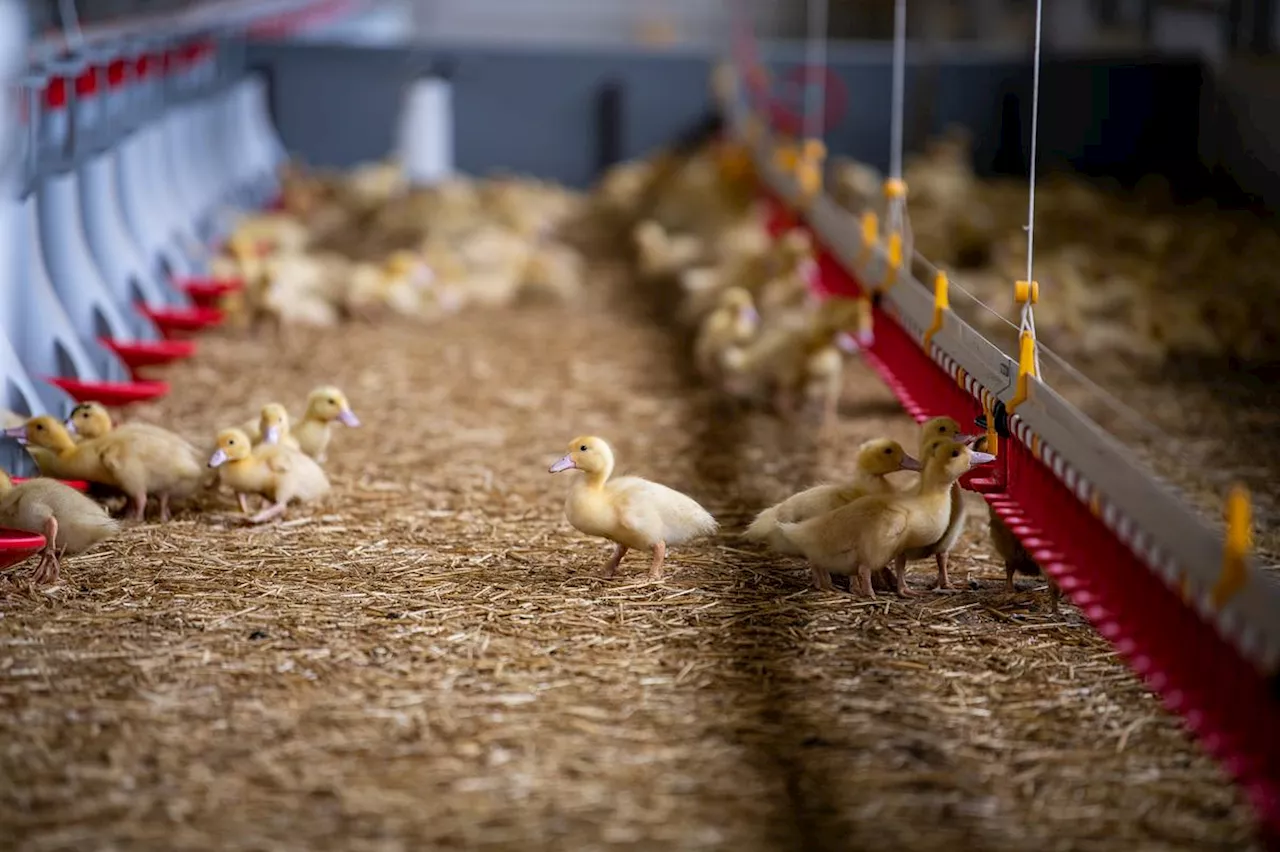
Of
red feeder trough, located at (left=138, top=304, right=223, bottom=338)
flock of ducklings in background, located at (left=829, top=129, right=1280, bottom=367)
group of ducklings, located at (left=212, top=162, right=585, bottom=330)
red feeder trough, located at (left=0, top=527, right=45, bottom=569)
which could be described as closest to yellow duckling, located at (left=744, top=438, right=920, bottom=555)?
flock of ducklings in background, located at (left=829, top=129, right=1280, bottom=367)

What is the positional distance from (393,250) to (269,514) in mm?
6915

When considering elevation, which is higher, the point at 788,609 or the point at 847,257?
the point at 847,257

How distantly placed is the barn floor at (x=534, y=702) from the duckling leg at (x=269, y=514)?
5 cm

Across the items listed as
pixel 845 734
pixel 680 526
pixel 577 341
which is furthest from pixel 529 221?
pixel 845 734

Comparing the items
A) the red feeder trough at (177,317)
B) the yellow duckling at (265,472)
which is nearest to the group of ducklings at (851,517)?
the yellow duckling at (265,472)

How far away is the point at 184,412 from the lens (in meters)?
6.62

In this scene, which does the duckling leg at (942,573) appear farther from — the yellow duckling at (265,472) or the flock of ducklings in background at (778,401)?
the yellow duckling at (265,472)

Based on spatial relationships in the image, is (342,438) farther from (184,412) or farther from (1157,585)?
(1157,585)

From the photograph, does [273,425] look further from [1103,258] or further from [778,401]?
[1103,258]

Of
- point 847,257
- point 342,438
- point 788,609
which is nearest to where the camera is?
point 788,609

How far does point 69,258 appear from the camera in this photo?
7078 mm

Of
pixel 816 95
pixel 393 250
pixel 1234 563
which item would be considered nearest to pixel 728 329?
pixel 1234 563

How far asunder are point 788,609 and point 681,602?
0.92 feet

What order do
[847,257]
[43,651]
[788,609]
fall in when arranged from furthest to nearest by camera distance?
[847,257]
[788,609]
[43,651]
